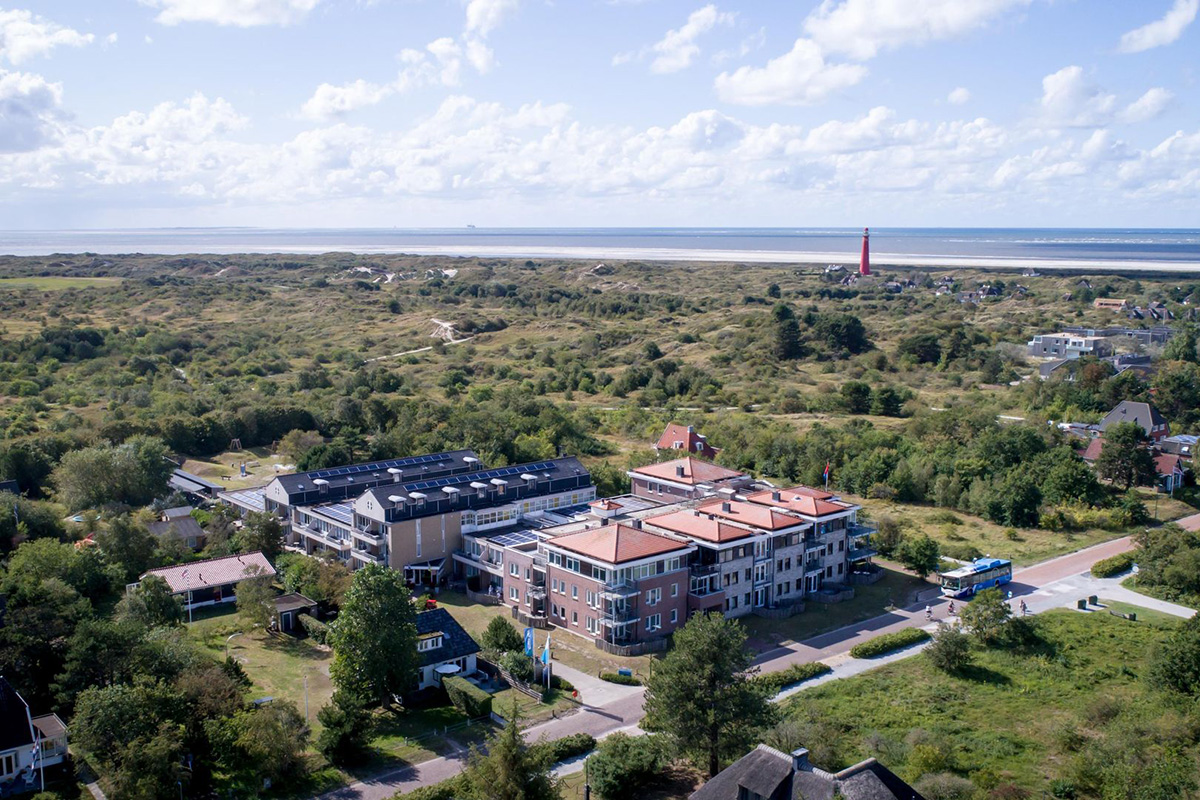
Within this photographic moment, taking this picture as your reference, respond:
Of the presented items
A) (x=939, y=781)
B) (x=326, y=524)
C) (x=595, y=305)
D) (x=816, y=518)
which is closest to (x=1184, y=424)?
(x=816, y=518)

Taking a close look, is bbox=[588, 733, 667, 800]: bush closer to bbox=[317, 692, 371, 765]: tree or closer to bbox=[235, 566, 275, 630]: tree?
bbox=[317, 692, 371, 765]: tree

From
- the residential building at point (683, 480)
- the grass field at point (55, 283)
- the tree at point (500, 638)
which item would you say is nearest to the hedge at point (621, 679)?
the tree at point (500, 638)

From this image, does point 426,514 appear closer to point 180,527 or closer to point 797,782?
point 180,527

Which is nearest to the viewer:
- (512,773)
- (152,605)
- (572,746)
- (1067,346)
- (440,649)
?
(512,773)

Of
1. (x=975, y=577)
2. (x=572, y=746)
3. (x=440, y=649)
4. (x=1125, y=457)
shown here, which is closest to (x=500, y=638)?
(x=440, y=649)

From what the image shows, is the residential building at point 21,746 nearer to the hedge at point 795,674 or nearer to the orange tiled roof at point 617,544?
the orange tiled roof at point 617,544

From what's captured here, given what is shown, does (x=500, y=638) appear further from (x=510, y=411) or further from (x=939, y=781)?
(x=510, y=411)
